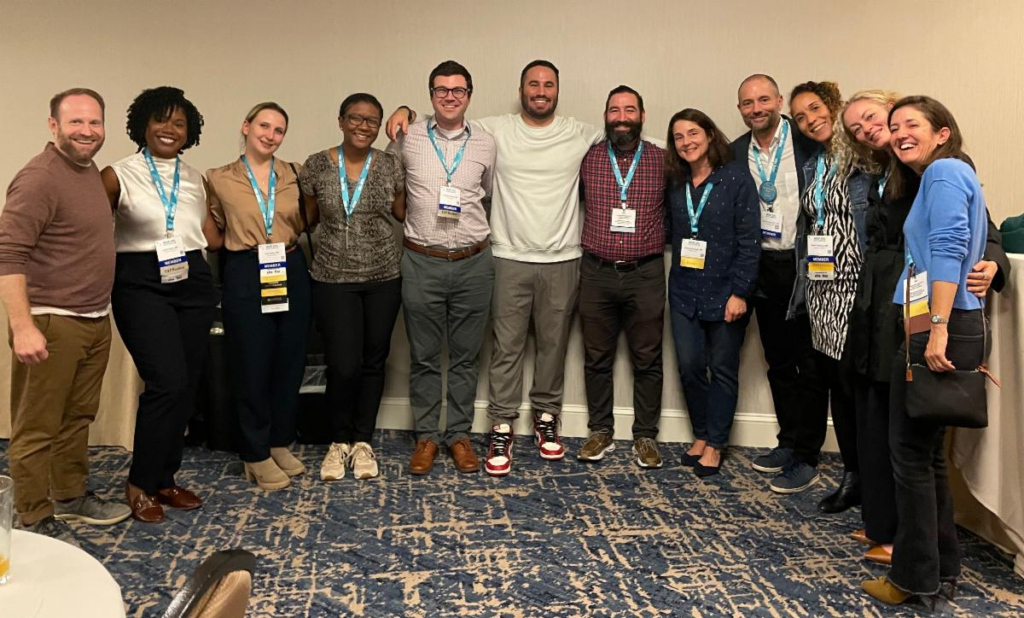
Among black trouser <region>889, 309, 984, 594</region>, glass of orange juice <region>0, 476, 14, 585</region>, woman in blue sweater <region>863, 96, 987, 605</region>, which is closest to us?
glass of orange juice <region>0, 476, 14, 585</region>

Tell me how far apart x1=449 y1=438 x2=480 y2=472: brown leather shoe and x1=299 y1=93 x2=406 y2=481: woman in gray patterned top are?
1.28 feet

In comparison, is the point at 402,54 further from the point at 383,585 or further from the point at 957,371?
the point at 957,371

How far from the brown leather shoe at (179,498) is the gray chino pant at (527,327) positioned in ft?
4.63

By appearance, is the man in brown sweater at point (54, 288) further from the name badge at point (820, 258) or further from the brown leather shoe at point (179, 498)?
the name badge at point (820, 258)

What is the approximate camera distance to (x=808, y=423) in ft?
11.3

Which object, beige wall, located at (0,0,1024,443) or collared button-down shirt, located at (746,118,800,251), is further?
beige wall, located at (0,0,1024,443)

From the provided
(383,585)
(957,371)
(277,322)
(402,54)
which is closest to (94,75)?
(402,54)

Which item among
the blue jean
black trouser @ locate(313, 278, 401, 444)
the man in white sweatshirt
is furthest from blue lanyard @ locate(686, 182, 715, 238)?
black trouser @ locate(313, 278, 401, 444)

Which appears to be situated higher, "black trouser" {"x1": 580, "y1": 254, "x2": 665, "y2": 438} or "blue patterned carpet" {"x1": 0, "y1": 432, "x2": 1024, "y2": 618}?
"black trouser" {"x1": 580, "y1": 254, "x2": 665, "y2": 438}

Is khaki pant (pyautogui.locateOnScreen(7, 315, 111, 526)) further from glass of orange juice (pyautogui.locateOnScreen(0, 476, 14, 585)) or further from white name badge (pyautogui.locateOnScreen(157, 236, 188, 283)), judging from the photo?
glass of orange juice (pyautogui.locateOnScreen(0, 476, 14, 585))

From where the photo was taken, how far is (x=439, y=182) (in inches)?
136

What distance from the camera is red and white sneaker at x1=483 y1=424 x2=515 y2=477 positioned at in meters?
3.51

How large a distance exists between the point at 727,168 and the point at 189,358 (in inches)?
98.0

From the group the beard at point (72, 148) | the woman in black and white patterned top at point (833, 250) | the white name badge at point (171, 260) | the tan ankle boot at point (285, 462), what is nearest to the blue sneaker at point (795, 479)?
the woman in black and white patterned top at point (833, 250)
